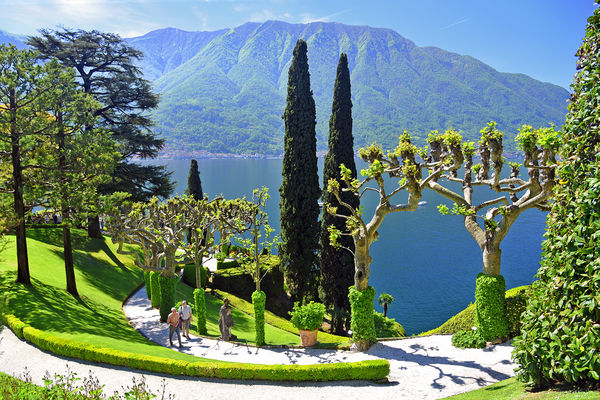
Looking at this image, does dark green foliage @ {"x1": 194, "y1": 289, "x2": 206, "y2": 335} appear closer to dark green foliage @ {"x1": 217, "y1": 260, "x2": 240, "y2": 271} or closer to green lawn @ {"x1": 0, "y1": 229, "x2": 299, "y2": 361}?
green lawn @ {"x1": 0, "y1": 229, "x2": 299, "y2": 361}

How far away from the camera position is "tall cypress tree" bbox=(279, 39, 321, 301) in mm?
26906

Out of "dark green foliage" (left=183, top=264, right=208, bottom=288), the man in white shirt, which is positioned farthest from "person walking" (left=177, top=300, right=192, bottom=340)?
"dark green foliage" (left=183, top=264, right=208, bottom=288)

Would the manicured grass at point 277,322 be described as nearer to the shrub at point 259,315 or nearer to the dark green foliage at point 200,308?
the shrub at point 259,315

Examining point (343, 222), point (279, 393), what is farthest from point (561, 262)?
point (343, 222)

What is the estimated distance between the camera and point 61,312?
1703 cm

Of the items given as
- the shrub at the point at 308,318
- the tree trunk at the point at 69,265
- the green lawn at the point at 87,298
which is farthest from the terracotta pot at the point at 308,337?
the tree trunk at the point at 69,265

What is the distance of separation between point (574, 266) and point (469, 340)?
28.7 ft

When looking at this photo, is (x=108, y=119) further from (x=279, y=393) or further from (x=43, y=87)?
(x=279, y=393)

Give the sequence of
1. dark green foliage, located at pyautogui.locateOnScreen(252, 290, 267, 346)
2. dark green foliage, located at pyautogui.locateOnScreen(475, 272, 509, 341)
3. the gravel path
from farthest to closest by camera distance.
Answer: dark green foliage, located at pyautogui.locateOnScreen(252, 290, 267, 346), dark green foliage, located at pyautogui.locateOnScreen(475, 272, 509, 341), the gravel path

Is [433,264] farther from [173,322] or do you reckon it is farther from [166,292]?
[173,322]

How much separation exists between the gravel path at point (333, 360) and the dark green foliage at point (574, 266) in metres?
4.57

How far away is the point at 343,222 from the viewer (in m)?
25.5

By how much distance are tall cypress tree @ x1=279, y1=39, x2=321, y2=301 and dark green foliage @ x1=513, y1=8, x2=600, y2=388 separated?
19661 mm

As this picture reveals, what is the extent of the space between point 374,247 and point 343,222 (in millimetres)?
37670
